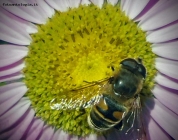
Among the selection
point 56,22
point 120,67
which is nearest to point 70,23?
point 56,22

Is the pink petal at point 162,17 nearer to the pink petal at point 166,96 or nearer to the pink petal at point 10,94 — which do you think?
the pink petal at point 166,96

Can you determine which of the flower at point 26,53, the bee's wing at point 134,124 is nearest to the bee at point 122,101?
the bee's wing at point 134,124

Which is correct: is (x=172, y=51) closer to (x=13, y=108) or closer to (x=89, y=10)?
(x=89, y=10)

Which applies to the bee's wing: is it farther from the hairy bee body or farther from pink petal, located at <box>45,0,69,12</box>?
pink petal, located at <box>45,0,69,12</box>

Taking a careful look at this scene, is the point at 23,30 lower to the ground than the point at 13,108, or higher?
higher

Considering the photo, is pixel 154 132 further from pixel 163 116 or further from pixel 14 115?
pixel 14 115

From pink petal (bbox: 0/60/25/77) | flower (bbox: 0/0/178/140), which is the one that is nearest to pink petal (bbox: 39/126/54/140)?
flower (bbox: 0/0/178/140)

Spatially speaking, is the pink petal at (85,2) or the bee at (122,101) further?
the pink petal at (85,2)
